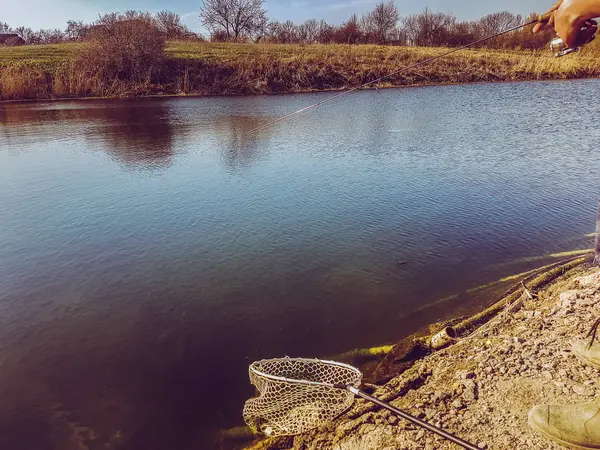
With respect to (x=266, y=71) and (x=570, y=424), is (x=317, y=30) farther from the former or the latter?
(x=570, y=424)

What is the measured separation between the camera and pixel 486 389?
12.7 feet

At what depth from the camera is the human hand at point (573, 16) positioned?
301 centimetres

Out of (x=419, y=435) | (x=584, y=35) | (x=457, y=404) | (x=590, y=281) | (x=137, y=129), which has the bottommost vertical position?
(x=419, y=435)

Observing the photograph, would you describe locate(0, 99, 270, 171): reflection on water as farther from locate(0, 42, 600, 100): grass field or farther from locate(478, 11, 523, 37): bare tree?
locate(478, 11, 523, 37): bare tree

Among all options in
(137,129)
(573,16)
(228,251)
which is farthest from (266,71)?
(573,16)

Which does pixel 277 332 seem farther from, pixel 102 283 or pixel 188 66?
pixel 188 66

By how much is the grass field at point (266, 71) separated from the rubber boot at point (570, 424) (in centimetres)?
3221

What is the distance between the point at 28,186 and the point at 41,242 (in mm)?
4091

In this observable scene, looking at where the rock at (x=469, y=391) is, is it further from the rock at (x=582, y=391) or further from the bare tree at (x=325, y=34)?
the bare tree at (x=325, y=34)

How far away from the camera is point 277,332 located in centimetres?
561

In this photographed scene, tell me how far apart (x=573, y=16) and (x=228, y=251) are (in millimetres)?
5816

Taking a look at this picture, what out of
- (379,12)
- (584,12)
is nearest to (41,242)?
(584,12)

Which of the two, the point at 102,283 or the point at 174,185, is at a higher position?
the point at 174,185

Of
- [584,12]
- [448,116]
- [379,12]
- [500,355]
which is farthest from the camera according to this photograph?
[379,12]
